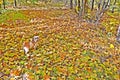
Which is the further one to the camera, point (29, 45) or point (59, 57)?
point (29, 45)

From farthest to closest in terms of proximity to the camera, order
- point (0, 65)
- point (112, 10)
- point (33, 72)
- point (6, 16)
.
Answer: point (112, 10) < point (6, 16) < point (0, 65) < point (33, 72)

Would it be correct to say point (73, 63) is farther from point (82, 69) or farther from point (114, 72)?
point (114, 72)

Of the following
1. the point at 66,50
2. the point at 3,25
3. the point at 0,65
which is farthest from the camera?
the point at 3,25

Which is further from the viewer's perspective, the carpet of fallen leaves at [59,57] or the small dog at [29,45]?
the small dog at [29,45]

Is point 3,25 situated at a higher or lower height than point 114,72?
higher

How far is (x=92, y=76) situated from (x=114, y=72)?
4.25 ft

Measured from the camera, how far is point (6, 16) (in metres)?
20.7

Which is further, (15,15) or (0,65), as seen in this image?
(15,15)

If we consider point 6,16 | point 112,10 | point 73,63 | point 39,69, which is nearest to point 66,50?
point 73,63

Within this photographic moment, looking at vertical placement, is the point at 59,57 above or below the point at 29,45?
below

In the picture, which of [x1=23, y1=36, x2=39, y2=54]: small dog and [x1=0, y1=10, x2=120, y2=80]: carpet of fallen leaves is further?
[x1=23, y1=36, x2=39, y2=54]: small dog

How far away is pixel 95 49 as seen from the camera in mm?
11883

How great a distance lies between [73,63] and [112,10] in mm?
21332

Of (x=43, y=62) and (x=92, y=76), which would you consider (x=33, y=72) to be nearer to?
(x=43, y=62)
